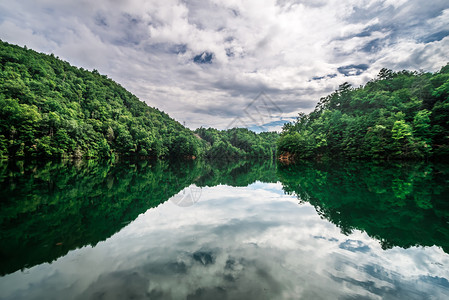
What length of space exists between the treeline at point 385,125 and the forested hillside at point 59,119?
53.6 m

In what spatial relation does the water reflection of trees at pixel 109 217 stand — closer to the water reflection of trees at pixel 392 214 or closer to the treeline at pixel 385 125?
the water reflection of trees at pixel 392 214

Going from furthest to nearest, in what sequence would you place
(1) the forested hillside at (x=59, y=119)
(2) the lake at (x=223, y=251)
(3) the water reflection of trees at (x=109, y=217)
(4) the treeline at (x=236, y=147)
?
(4) the treeline at (x=236, y=147), (1) the forested hillside at (x=59, y=119), (3) the water reflection of trees at (x=109, y=217), (2) the lake at (x=223, y=251)

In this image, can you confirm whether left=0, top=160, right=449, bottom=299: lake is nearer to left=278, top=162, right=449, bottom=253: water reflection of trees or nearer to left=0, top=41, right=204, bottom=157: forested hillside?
left=278, top=162, right=449, bottom=253: water reflection of trees

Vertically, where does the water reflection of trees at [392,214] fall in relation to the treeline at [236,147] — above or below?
below

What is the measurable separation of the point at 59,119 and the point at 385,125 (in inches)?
2643

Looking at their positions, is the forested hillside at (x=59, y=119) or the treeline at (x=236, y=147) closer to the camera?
the forested hillside at (x=59, y=119)

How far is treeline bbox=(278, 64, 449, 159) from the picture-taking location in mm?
34438

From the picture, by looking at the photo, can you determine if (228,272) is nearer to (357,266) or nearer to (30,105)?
(357,266)

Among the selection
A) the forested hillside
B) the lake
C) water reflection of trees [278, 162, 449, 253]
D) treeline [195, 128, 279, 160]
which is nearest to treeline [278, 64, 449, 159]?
water reflection of trees [278, 162, 449, 253]

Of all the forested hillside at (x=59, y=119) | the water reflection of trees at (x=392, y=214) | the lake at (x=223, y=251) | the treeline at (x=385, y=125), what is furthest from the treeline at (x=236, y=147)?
the lake at (x=223, y=251)

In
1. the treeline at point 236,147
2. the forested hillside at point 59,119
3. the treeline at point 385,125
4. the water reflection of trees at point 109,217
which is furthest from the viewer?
the treeline at point 236,147

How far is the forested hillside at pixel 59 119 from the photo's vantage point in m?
33.2

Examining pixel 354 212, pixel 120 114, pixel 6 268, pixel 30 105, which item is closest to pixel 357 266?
pixel 354 212

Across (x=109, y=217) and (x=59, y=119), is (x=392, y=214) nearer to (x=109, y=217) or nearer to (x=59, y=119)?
(x=109, y=217)
